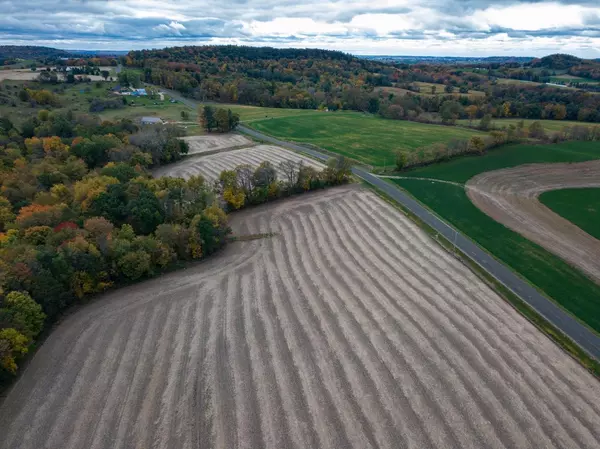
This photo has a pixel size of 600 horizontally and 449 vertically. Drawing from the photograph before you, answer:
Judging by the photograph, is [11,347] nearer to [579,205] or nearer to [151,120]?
[579,205]

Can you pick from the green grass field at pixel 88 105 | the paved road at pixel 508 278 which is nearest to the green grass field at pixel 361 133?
the paved road at pixel 508 278

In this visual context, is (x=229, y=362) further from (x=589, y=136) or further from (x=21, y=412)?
(x=589, y=136)

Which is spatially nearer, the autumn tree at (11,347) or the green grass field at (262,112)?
the autumn tree at (11,347)

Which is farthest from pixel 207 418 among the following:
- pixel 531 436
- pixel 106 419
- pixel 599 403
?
pixel 599 403

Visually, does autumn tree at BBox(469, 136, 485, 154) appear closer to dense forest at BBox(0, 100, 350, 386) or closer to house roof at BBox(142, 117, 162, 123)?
dense forest at BBox(0, 100, 350, 386)

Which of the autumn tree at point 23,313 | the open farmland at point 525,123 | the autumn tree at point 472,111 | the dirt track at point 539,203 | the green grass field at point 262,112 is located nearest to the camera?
the autumn tree at point 23,313

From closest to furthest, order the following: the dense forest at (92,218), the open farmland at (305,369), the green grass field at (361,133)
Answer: the open farmland at (305,369), the dense forest at (92,218), the green grass field at (361,133)

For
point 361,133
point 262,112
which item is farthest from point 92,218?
point 262,112

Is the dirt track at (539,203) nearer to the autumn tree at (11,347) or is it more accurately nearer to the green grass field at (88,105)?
the autumn tree at (11,347)
